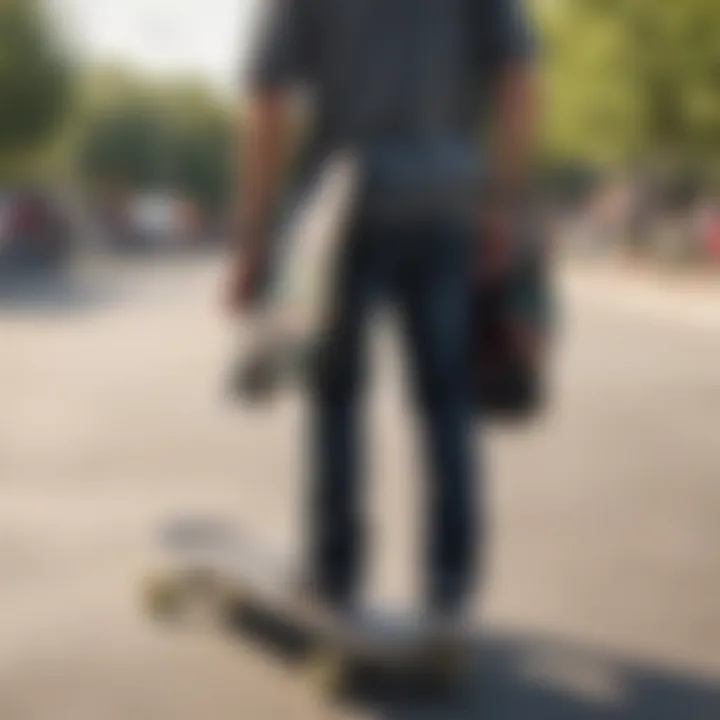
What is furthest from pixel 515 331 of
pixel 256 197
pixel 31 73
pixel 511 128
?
pixel 31 73

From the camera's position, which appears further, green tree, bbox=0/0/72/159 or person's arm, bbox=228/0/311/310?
green tree, bbox=0/0/72/159

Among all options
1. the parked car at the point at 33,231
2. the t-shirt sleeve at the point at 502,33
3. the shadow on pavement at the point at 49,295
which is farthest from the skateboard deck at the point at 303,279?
the shadow on pavement at the point at 49,295

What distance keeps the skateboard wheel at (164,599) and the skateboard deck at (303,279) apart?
1.27ft

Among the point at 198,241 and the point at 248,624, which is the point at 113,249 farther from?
the point at 248,624

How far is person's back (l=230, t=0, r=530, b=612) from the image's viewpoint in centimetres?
214

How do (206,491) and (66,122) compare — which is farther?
(206,491)

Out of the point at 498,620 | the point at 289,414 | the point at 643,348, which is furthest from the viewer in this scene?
the point at 643,348

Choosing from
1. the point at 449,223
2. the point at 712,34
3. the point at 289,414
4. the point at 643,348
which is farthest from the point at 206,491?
the point at 712,34

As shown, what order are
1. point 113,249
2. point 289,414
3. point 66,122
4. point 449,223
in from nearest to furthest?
point 449,223, point 289,414, point 66,122, point 113,249

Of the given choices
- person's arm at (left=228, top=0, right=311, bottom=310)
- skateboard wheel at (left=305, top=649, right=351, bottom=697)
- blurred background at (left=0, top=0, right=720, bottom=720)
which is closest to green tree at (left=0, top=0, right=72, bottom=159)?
blurred background at (left=0, top=0, right=720, bottom=720)

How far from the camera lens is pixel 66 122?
9.58 feet

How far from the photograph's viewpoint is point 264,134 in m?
2.27

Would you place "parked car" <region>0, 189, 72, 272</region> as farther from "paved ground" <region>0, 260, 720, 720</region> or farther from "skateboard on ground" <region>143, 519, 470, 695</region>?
"skateboard on ground" <region>143, 519, 470, 695</region>

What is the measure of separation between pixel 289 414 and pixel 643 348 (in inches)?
126
